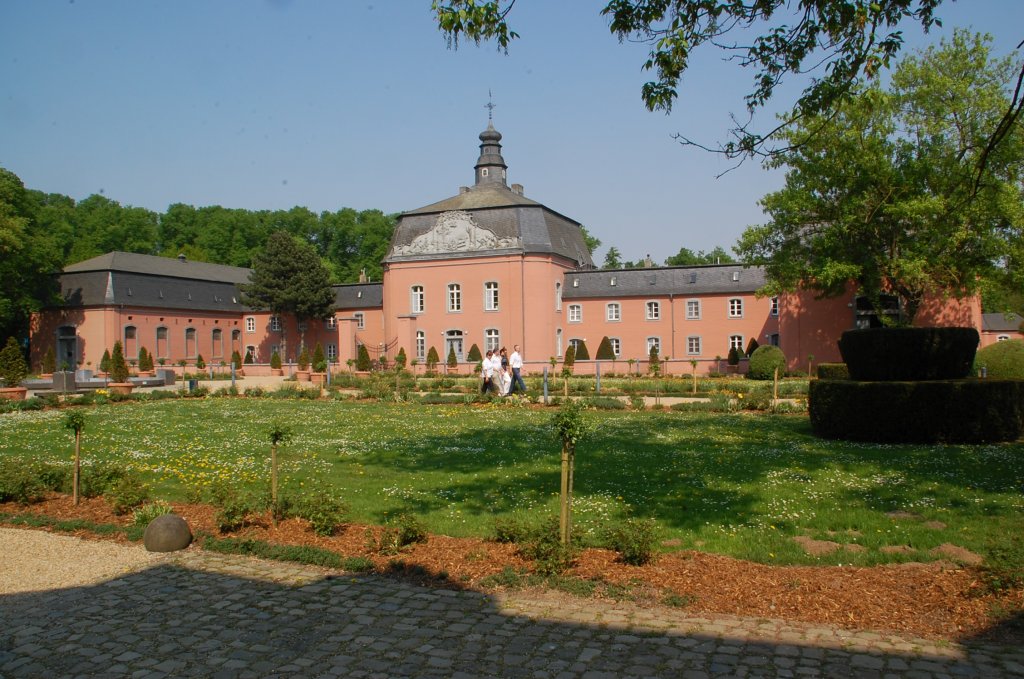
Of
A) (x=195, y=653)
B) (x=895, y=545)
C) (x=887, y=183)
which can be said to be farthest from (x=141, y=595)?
(x=887, y=183)

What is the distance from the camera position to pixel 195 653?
477cm

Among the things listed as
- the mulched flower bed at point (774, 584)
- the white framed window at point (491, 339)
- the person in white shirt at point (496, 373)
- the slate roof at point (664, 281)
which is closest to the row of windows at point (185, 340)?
the white framed window at point (491, 339)

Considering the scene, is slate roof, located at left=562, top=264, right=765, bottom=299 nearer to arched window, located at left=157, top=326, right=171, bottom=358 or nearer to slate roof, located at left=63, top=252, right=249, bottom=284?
arched window, located at left=157, top=326, right=171, bottom=358

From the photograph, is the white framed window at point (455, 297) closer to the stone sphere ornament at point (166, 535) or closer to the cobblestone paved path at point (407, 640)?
the stone sphere ornament at point (166, 535)

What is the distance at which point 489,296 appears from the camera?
4744cm

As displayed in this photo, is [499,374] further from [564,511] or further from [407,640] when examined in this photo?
[407,640]

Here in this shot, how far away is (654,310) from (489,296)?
10.3m

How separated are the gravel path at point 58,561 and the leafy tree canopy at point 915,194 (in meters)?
27.4

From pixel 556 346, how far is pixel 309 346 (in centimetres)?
2006

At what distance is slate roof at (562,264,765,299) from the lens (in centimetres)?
4572

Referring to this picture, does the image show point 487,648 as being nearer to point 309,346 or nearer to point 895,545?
point 895,545

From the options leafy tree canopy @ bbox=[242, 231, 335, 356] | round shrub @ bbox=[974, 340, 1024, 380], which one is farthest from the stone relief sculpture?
round shrub @ bbox=[974, 340, 1024, 380]

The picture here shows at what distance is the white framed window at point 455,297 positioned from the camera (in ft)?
158

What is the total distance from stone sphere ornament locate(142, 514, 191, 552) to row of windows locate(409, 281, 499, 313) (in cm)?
4020
